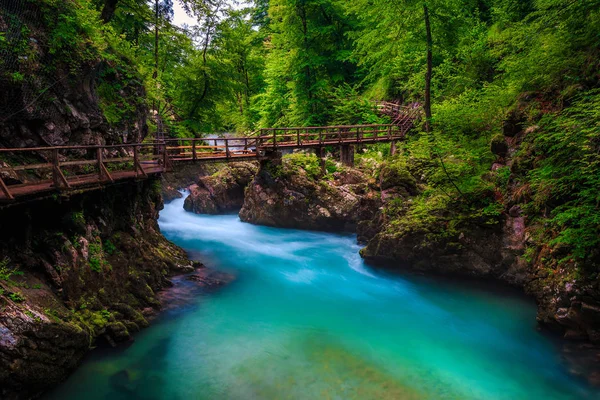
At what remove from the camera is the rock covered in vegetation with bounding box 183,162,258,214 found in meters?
21.7

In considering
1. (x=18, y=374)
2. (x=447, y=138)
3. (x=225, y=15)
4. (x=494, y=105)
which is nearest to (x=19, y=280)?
(x=18, y=374)

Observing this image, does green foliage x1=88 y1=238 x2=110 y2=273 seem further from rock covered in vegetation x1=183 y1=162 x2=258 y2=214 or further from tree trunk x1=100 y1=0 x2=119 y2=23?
rock covered in vegetation x1=183 y1=162 x2=258 y2=214

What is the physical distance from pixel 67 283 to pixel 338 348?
616cm

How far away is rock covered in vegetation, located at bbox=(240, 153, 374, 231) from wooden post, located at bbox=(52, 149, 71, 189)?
11083 millimetres

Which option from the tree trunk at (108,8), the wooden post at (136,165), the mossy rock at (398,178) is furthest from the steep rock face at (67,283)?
the mossy rock at (398,178)

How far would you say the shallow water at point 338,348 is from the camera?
21.9 ft

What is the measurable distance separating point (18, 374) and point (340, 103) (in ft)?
62.4

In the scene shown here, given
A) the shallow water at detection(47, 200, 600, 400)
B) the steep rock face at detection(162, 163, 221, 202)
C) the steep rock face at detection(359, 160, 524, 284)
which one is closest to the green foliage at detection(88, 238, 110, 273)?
the shallow water at detection(47, 200, 600, 400)

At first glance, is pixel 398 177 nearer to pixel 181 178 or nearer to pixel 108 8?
pixel 108 8

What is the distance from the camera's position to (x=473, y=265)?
10.8 m

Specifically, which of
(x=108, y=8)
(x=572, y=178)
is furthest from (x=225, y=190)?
(x=572, y=178)

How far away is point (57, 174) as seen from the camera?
6699mm

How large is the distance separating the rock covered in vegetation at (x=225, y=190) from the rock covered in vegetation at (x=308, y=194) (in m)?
3.21

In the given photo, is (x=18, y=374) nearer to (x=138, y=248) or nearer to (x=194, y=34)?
(x=138, y=248)
